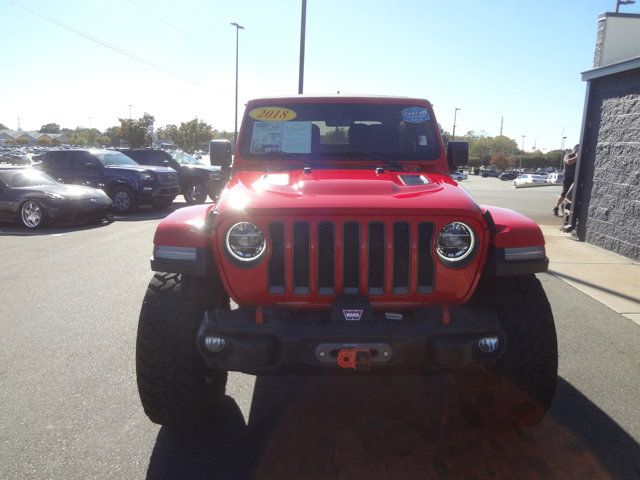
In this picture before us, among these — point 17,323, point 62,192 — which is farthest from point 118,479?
point 62,192

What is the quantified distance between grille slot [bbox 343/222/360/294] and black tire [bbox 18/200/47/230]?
997 cm

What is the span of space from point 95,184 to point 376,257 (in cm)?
1268

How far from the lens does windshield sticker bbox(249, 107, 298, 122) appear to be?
3.97 metres

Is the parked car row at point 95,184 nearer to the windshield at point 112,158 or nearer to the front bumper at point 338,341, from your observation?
the windshield at point 112,158

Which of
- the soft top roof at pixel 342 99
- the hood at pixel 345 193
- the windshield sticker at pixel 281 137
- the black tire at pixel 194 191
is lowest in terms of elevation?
the black tire at pixel 194 191

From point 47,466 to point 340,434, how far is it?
4.95 feet

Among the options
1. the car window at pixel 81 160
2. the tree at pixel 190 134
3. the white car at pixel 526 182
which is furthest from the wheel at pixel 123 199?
the tree at pixel 190 134

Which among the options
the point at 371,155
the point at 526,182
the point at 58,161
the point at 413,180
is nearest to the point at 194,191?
the point at 58,161

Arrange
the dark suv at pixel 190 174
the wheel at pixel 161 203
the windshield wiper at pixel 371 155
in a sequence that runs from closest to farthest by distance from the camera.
→ the windshield wiper at pixel 371 155, the wheel at pixel 161 203, the dark suv at pixel 190 174

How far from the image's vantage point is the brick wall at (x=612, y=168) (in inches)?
318

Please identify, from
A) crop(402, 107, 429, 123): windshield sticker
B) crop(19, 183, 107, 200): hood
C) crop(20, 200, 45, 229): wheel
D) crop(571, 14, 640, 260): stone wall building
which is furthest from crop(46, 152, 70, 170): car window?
crop(402, 107, 429, 123): windshield sticker

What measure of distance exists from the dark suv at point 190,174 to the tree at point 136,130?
34.2 m

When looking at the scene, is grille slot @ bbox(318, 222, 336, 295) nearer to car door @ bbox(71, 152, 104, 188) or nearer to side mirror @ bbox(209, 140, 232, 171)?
side mirror @ bbox(209, 140, 232, 171)

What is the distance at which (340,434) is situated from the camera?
3.00 metres
